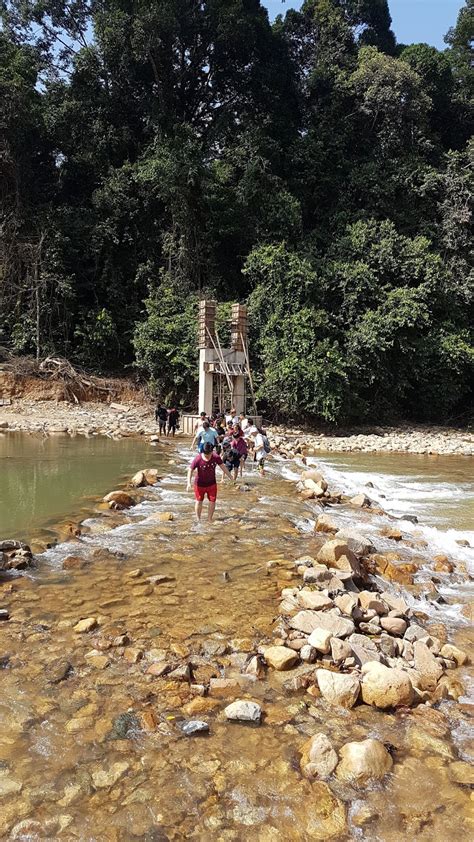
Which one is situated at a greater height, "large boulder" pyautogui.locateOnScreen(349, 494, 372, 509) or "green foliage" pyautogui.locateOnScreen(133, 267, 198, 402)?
"green foliage" pyautogui.locateOnScreen(133, 267, 198, 402)

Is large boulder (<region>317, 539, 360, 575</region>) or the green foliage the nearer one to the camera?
large boulder (<region>317, 539, 360, 575</region>)

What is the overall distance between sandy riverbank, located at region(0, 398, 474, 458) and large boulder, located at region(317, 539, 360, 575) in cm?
1198

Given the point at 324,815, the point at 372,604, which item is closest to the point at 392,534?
the point at 372,604

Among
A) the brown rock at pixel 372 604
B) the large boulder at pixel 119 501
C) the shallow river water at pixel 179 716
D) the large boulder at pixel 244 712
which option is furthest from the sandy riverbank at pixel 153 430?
the large boulder at pixel 244 712

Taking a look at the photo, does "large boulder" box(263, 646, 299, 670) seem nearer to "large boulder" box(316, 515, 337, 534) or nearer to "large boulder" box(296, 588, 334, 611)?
"large boulder" box(296, 588, 334, 611)

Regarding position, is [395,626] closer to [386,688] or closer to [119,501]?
[386,688]

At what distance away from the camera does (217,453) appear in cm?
1011

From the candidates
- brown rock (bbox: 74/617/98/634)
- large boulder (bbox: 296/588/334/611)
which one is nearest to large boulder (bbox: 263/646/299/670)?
large boulder (bbox: 296/588/334/611)

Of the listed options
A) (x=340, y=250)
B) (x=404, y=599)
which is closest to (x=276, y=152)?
(x=340, y=250)

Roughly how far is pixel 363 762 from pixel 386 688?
2.63ft

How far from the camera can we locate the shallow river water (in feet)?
10.2

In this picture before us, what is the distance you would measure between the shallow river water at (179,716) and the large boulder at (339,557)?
475mm

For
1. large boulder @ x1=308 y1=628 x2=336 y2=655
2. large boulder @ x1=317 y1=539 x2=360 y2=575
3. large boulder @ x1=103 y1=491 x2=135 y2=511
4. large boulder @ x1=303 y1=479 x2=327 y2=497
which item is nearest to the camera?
large boulder @ x1=308 y1=628 x2=336 y2=655

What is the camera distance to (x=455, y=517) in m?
10.7
